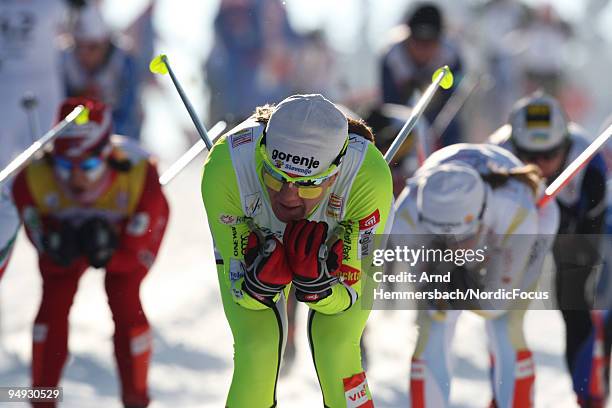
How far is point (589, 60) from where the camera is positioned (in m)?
22.7

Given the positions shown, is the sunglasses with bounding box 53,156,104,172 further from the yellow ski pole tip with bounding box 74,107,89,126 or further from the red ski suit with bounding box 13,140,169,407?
A: the yellow ski pole tip with bounding box 74,107,89,126

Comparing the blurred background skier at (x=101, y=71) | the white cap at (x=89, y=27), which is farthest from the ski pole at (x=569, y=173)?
the white cap at (x=89, y=27)

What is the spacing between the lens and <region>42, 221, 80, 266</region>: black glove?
23.5 feet

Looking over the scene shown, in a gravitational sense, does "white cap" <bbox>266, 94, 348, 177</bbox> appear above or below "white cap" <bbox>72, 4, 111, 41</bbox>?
below

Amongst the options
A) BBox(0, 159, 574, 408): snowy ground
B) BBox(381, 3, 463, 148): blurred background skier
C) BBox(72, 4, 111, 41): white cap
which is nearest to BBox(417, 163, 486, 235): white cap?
BBox(0, 159, 574, 408): snowy ground

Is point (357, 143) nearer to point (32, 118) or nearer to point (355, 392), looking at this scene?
point (355, 392)

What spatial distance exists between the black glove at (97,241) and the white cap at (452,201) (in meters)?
1.64

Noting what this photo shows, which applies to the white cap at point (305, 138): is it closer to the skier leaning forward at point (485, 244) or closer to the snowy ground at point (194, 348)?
the skier leaning forward at point (485, 244)

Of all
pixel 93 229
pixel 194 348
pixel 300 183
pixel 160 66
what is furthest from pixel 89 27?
pixel 300 183

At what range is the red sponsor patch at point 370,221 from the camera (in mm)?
5621

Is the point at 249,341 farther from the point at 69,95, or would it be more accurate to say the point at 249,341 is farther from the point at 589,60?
the point at 589,60

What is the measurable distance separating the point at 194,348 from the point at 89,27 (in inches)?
143

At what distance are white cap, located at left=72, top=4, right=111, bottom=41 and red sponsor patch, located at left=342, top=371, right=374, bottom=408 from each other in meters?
6.77

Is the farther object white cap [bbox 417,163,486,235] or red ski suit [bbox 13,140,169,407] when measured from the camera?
red ski suit [bbox 13,140,169,407]
